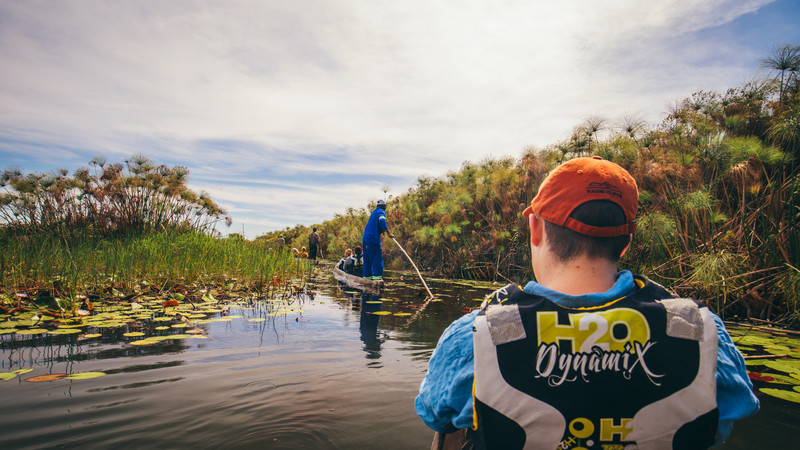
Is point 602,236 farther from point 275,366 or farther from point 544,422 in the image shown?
point 275,366

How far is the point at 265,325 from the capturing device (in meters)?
5.43

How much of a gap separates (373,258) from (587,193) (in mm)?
9795

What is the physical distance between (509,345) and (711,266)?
620 cm

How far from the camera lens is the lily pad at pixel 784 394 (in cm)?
300

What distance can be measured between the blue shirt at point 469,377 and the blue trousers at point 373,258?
9.42 m

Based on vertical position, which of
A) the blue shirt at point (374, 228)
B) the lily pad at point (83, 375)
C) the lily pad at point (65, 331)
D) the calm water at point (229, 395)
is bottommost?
the calm water at point (229, 395)

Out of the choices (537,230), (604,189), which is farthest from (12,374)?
(604,189)

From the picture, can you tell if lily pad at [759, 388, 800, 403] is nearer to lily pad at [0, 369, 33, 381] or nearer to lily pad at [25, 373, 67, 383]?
lily pad at [25, 373, 67, 383]

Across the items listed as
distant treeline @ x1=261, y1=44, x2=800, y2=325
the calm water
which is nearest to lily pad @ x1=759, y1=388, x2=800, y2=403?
the calm water

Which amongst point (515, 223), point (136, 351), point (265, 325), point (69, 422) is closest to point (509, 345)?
point (69, 422)

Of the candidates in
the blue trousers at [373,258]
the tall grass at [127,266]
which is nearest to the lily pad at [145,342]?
the tall grass at [127,266]

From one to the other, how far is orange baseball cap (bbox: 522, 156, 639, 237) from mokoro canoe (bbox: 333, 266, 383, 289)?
8.93m

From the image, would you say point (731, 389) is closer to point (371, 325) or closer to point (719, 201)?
Answer: point (371, 325)

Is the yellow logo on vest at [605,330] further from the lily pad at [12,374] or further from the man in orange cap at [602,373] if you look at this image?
the lily pad at [12,374]
